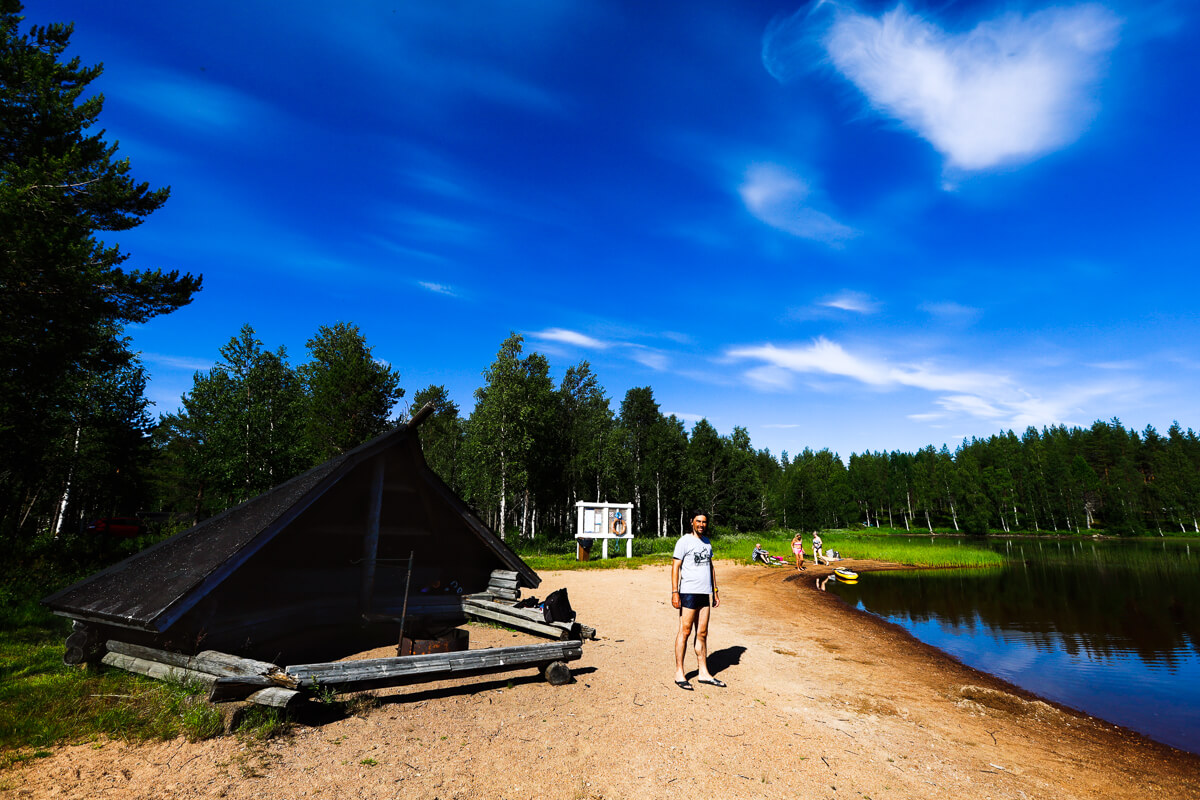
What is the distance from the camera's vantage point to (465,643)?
8.54 metres

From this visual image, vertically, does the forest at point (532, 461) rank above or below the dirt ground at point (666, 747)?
above

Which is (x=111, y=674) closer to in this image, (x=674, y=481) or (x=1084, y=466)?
(x=674, y=481)

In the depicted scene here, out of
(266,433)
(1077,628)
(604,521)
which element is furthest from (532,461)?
(1077,628)

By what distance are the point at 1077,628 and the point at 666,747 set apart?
65.5 ft

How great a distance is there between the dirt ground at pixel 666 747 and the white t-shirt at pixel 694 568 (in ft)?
4.96

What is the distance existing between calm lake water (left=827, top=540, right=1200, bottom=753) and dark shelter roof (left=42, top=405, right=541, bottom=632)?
1487cm

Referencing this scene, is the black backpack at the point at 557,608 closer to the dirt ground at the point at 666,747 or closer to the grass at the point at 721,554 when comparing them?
the dirt ground at the point at 666,747

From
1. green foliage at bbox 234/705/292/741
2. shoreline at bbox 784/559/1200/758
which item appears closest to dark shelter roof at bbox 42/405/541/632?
green foliage at bbox 234/705/292/741

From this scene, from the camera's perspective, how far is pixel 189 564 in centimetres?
696

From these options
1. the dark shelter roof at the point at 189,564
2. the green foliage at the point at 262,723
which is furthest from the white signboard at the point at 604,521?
the green foliage at the point at 262,723

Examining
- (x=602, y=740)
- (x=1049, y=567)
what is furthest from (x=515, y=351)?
(x=1049, y=567)

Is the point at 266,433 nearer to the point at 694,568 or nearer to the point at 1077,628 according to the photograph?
the point at 694,568

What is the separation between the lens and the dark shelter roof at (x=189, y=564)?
20.5 ft

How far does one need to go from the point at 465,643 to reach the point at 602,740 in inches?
138
